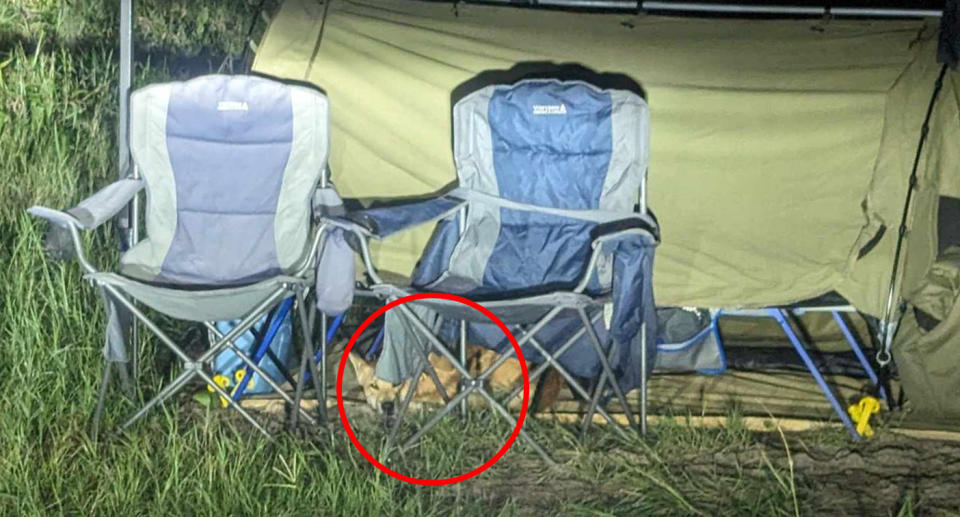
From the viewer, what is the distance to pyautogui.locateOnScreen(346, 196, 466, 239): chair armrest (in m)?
3.47

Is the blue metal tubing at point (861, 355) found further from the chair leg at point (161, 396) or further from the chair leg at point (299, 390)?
the chair leg at point (161, 396)

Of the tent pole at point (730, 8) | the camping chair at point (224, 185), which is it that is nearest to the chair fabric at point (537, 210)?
the camping chair at point (224, 185)

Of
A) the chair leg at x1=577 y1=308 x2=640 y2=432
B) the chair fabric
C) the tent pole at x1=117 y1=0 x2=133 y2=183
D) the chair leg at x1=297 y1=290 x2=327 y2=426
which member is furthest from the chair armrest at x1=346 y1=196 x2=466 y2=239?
the tent pole at x1=117 y1=0 x2=133 y2=183

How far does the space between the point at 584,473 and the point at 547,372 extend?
58 cm

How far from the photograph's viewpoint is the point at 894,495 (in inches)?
136

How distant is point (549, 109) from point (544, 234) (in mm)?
370

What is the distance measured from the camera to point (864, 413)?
3.79 m

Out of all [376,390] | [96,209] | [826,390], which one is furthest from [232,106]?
[826,390]

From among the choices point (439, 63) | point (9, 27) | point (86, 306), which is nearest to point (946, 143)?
point (439, 63)

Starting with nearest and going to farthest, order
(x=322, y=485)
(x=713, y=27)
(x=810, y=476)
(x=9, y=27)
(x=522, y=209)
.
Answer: (x=322, y=485)
(x=810, y=476)
(x=522, y=209)
(x=713, y=27)
(x=9, y=27)

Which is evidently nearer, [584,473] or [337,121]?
[584,473]

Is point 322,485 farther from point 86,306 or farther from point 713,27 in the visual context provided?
point 713,27

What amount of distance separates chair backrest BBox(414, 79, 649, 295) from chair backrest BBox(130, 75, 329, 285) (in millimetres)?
422

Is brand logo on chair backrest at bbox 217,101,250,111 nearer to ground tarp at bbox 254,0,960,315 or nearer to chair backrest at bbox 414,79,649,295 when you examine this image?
ground tarp at bbox 254,0,960,315
